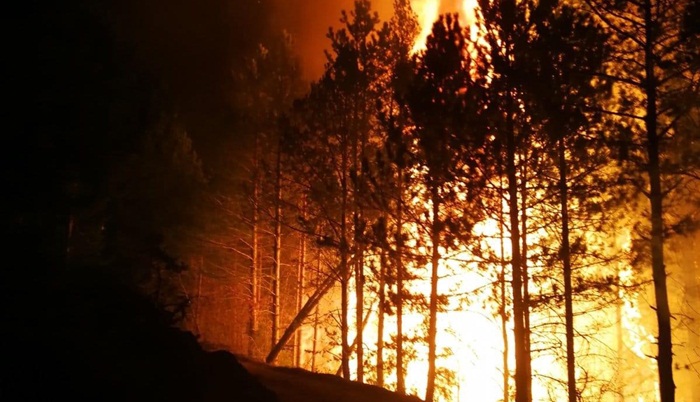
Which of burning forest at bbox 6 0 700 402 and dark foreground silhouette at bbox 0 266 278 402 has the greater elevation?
burning forest at bbox 6 0 700 402

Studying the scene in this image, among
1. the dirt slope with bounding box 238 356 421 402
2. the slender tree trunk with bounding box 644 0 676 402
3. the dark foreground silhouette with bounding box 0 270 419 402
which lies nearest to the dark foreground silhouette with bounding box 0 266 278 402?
the dark foreground silhouette with bounding box 0 270 419 402

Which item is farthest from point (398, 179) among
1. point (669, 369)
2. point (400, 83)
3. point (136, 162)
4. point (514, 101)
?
point (136, 162)

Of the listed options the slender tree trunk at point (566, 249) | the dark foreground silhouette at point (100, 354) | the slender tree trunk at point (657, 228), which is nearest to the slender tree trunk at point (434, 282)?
the slender tree trunk at point (566, 249)

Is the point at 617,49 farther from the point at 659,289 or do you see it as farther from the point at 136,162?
the point at 136,162

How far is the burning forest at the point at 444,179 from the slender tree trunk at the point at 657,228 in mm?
33

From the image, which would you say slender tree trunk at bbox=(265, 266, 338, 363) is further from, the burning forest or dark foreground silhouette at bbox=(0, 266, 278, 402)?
dark foreground silhouette at bbox=(0, 266, 278, 402)

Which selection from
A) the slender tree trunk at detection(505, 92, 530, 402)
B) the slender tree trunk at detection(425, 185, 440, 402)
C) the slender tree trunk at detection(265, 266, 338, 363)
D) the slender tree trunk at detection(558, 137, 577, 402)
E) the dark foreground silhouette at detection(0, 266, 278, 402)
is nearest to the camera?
the dark foreground silhouette at detection(0, 266, 278, 402)

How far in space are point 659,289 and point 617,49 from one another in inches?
161

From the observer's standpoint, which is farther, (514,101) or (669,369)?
(514,101)

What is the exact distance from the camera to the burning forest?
9.70 meters

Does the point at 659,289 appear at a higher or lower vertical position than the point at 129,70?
lower

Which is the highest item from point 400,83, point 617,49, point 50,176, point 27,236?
point 400,83

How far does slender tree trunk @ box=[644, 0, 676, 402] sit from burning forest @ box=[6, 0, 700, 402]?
3 centimetres

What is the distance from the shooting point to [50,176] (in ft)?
47.5
